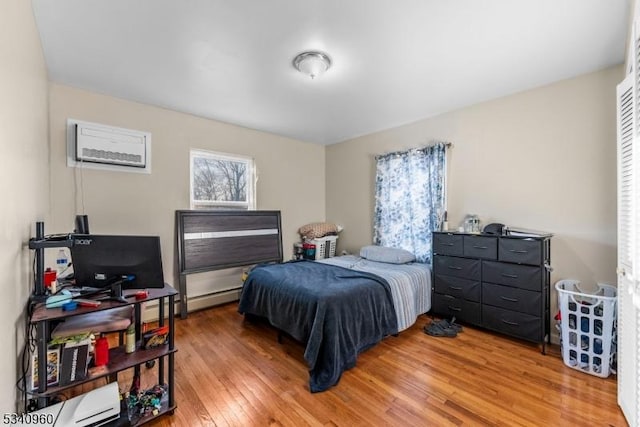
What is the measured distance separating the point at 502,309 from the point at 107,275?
10.6 ft

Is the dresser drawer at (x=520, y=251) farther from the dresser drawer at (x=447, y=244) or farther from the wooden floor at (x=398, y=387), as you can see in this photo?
the wooden floor at (x=398, y=387)

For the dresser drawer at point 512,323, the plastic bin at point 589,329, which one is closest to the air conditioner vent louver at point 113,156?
the dresser drawer at point 512,323

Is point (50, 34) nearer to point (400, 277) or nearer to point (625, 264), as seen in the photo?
point (400, 277)

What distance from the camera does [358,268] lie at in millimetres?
3176

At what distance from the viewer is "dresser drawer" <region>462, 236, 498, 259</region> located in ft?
8.68

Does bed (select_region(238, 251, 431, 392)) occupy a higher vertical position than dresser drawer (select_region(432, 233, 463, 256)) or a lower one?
lower

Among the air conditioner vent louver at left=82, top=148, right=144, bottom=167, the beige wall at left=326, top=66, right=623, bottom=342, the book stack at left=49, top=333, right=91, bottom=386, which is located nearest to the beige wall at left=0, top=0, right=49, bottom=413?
the book stack at left=49, top=333, right=91, bottom=386

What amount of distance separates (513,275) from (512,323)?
1.47 feet

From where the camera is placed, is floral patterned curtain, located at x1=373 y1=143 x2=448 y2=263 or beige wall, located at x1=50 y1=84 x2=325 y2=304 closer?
beige wall, located at x1=50 y1=84 x2=325 y2=304

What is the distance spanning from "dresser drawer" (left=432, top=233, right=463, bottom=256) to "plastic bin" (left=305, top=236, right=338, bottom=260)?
181cm

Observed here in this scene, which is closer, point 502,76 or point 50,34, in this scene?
point 50,34

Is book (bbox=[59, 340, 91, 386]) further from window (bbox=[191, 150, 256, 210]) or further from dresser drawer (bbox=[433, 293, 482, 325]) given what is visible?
dresser drawer (bbox=[433, 293, 482, 325])

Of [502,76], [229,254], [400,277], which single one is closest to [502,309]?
[400,277]

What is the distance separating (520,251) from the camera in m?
2.48
